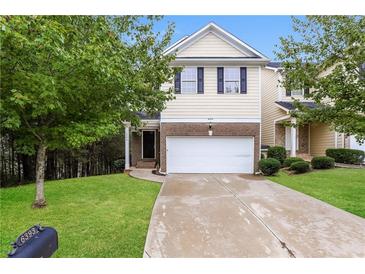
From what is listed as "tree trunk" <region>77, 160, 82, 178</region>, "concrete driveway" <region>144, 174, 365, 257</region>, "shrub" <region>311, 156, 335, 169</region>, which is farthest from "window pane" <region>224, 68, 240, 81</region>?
"tree trunk" <region>77, 160, 82, 178</region>

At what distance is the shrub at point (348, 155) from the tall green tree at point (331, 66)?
8.47m

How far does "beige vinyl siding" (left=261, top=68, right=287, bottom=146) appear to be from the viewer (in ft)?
53.4

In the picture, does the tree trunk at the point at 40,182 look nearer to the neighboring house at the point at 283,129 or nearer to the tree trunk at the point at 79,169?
the tree trunk at the point at 79,169

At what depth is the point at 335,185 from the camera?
30.5 ft

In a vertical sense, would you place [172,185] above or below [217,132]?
below

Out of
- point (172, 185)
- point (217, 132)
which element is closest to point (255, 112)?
point (217, 132)

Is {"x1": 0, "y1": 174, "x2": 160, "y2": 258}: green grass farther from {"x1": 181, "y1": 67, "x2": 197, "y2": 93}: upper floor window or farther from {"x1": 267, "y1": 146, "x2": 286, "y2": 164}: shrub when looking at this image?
{"x1": 267, "y1": 146, "x2": 286, "y2": 164}: shrub

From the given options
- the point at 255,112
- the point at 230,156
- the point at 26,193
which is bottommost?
the point at 26,193

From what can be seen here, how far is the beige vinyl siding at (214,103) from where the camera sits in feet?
41.7

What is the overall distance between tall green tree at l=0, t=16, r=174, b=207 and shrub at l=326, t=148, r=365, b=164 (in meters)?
11.3

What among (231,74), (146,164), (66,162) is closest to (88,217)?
(231,74)

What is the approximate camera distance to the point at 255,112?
41.8ft
